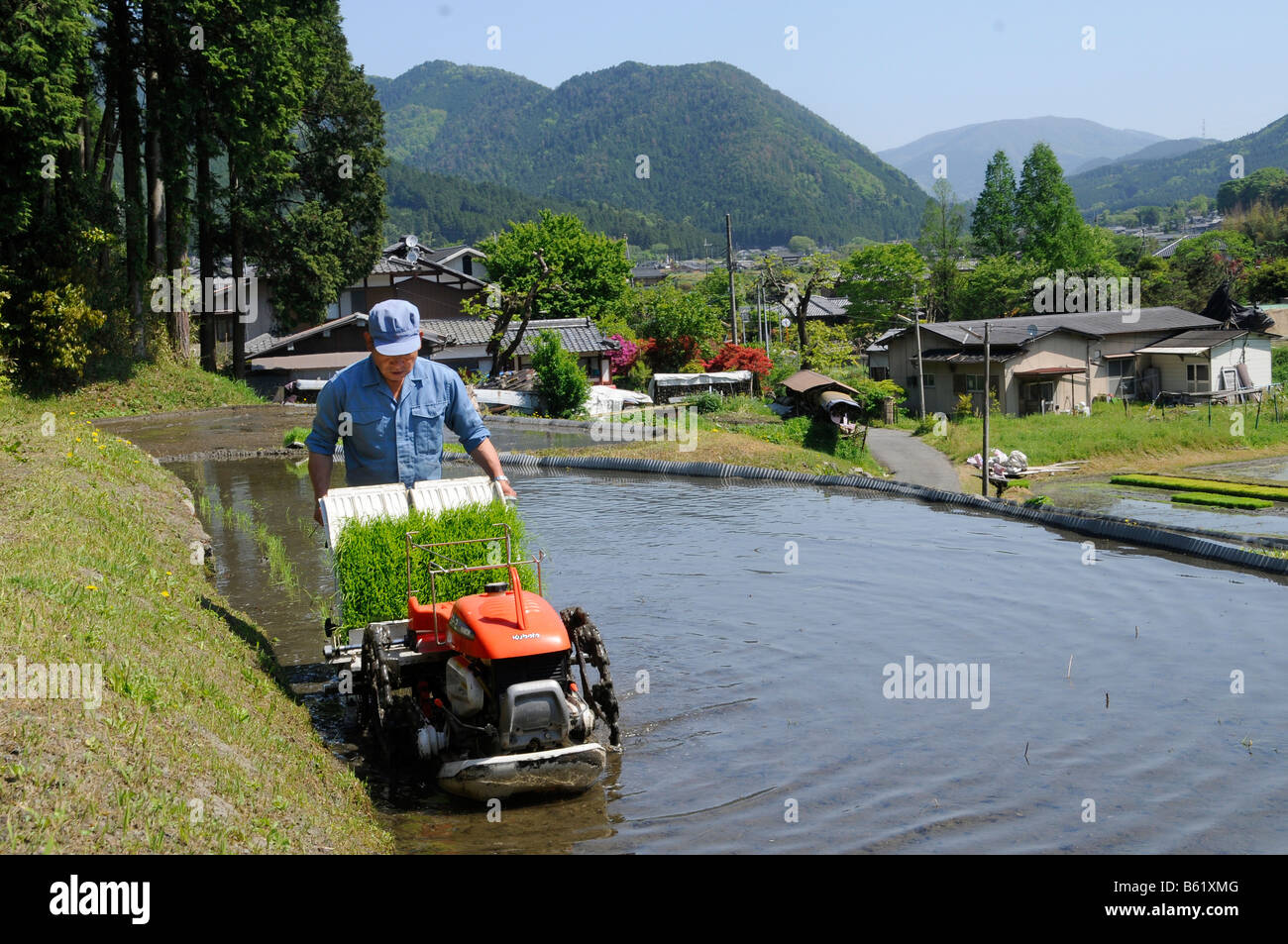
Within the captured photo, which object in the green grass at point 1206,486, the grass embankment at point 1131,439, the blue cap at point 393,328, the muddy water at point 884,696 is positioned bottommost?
the green grass at point 1206,486

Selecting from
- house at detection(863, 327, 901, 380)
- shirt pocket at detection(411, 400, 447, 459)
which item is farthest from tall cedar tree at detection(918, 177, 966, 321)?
shirt pocket at detection(411, 400, 447, 459)

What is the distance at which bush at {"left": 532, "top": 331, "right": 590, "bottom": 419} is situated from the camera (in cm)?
3609

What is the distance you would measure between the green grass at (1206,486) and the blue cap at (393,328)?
23773mm

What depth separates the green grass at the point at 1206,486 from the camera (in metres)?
25.3

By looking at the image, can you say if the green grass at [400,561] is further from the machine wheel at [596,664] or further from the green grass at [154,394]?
the green grass at [154,394]

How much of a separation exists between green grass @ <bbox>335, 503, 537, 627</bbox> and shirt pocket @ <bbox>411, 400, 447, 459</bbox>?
0.53 meters

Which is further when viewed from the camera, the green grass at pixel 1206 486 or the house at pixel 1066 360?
the house at pixel 1066 360

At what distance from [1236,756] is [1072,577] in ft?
18.2

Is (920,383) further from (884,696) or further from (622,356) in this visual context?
(884,696)

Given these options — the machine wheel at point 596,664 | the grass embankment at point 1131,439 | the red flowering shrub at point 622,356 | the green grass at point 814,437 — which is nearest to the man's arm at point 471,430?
the machine wheel at point 596,664

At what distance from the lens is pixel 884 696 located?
8133 mm

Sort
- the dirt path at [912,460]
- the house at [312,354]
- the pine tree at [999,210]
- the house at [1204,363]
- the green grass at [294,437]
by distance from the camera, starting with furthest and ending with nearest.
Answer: the pine tree at [999,210]
the house at [1204,363]
the house at [312,354]
the dirt path at [912,460]
the green grass at [294,437]
